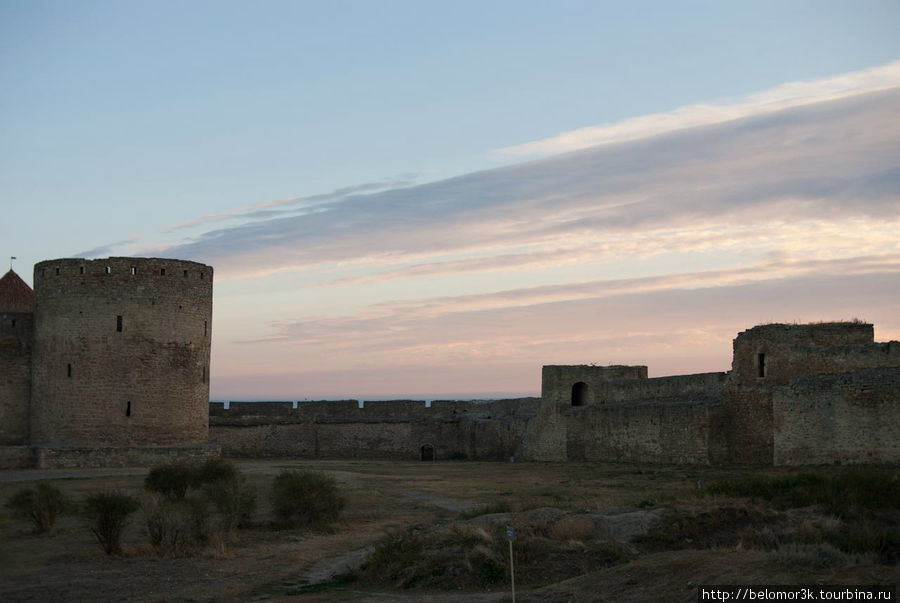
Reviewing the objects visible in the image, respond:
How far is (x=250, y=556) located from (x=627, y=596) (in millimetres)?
6202

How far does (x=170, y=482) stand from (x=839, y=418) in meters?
13.0

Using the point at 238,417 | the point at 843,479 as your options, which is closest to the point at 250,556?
the point at 843,479

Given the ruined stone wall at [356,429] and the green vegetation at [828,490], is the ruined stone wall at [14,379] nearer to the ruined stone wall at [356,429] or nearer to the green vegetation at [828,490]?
the ruined stone wall at [356,429]

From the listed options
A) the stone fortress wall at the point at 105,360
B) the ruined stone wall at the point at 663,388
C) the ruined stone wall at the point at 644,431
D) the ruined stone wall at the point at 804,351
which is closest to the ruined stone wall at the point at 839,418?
the ruined stone wall at the point at 804,351

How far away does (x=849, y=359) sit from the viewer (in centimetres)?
2128

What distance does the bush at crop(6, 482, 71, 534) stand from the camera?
15.4m

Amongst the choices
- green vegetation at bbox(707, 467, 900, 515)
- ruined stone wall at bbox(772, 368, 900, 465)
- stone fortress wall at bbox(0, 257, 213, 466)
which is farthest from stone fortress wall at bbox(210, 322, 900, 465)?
stone fortress wall at bbox(0, 257, 213, 466)

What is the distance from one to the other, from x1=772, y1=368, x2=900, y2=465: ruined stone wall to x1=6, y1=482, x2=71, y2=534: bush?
46.3ft

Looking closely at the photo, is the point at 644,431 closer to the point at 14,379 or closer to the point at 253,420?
the point at 253,420

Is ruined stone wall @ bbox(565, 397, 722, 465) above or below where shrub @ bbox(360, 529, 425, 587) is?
above

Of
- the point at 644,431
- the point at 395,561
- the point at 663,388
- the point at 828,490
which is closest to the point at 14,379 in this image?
the point at 644,431

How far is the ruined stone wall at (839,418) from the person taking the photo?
18734 mm

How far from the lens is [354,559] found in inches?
507

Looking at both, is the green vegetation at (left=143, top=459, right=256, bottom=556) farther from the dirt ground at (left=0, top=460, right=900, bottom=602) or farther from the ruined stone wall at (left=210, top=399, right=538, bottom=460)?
the ruined stone wall at (left=210, top=399, right=538, bottom=460)
